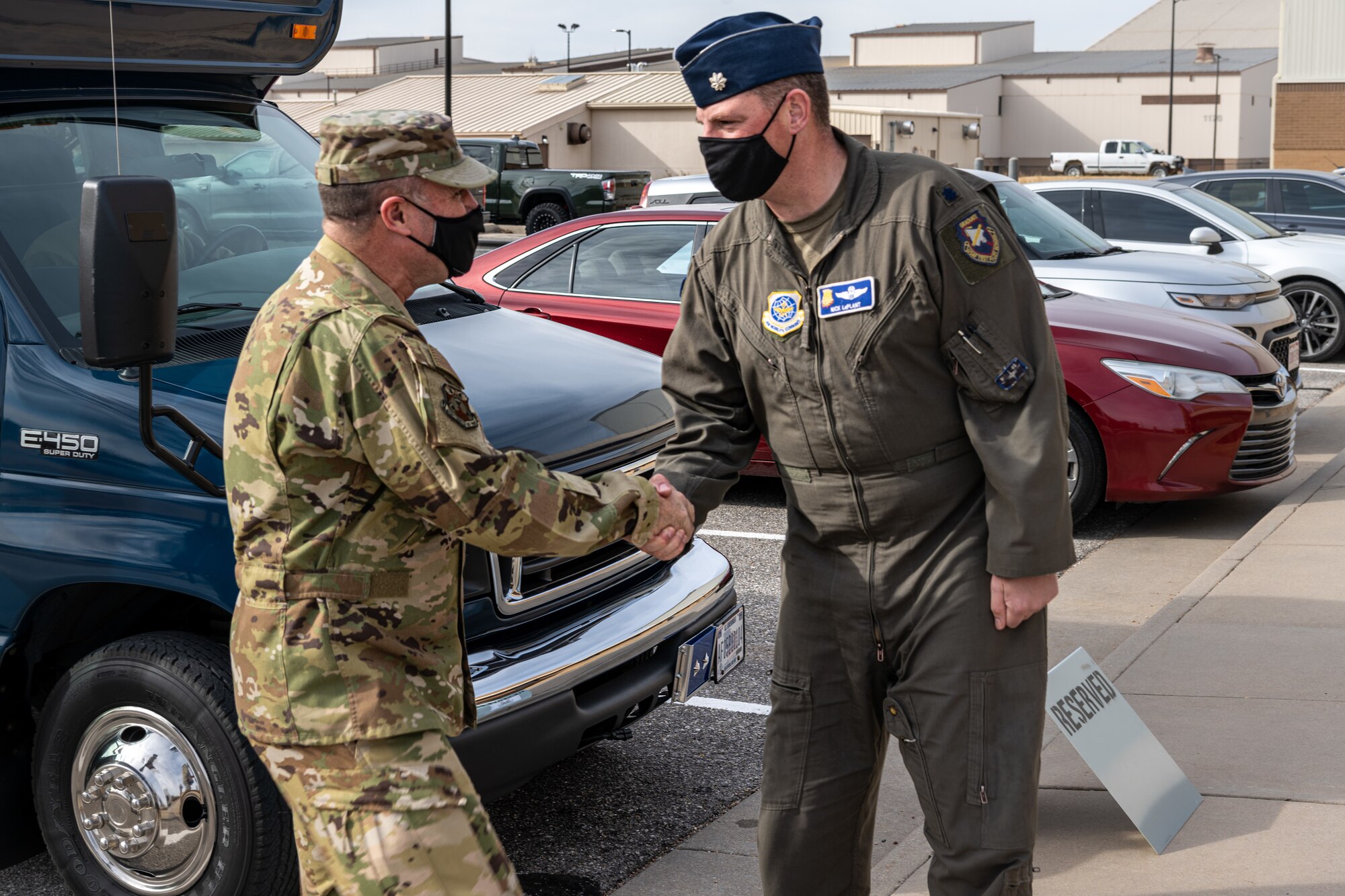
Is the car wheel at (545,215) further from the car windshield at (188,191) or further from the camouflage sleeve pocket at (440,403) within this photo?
the camouflage sleeve pocket at (440,403)

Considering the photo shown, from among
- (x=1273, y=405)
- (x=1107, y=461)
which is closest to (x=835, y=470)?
(x=1107, y=461)

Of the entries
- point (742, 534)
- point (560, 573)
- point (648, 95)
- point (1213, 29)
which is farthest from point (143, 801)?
point (1213, 29)

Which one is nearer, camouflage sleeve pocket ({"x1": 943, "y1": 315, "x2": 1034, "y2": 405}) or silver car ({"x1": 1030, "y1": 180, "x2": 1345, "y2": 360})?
camouflage sleeve pocket ({"x1": 943, "y1": 315, "x2": 1034, "y2": 405})

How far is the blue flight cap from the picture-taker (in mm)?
2812

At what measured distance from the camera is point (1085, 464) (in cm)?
720

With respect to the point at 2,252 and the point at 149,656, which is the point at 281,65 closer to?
the point at 2,252

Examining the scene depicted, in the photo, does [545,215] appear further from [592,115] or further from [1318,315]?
[592,115]

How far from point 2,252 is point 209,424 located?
35.5 inches

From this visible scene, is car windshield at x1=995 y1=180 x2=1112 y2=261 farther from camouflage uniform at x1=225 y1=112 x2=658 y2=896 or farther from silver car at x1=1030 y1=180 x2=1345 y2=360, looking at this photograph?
camouflage uniform at x1=225 y1=112 x2=658 y2=896

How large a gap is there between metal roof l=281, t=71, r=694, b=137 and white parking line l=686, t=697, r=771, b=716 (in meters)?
46.7

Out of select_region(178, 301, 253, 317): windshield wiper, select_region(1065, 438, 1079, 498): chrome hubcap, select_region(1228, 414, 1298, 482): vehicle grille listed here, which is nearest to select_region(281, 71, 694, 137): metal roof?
select_region(1065, 438, 1079, 498): chrome hubcap

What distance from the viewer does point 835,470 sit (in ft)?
9.50

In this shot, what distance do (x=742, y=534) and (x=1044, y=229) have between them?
11.9 feet

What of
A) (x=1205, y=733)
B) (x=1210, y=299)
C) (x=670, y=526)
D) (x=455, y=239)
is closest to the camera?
(x=455, y=239)
